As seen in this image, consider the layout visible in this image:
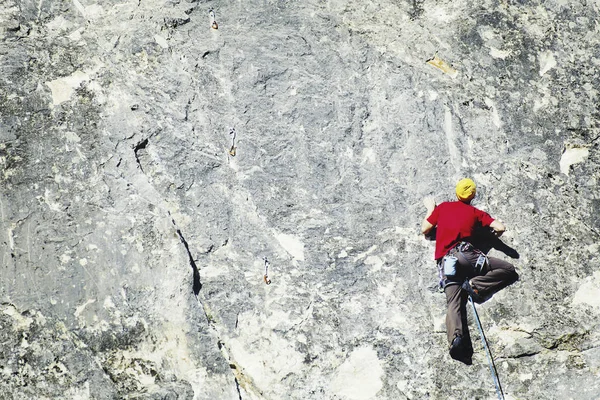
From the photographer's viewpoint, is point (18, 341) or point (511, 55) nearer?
point (18, 341)

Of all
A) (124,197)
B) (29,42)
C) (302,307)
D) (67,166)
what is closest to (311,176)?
(302,307)

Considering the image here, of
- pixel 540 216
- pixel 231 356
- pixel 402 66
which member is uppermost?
pixel 402 66

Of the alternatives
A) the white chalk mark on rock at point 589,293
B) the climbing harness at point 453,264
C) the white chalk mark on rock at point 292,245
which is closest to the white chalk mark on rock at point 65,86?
the white chalk mark on rock at point 292,245

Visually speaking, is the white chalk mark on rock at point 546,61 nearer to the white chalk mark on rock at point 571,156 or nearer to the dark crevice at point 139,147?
the white chalk mark on rock at point 571,156

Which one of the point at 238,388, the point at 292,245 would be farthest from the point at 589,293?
the point at 238,388

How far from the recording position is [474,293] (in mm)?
6375

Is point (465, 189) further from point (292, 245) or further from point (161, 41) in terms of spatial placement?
point (161, 41)

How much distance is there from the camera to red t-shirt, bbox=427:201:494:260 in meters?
6.22

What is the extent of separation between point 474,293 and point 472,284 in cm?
10

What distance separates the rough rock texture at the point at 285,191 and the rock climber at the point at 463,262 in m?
0.14

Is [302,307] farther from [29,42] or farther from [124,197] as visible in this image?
[29,42]

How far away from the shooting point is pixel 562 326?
630cm

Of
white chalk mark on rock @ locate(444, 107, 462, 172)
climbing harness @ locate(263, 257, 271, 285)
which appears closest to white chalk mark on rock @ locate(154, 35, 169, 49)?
climbing harness @ locate(263, 257, 271, 285)

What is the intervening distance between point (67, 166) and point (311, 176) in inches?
80.4
